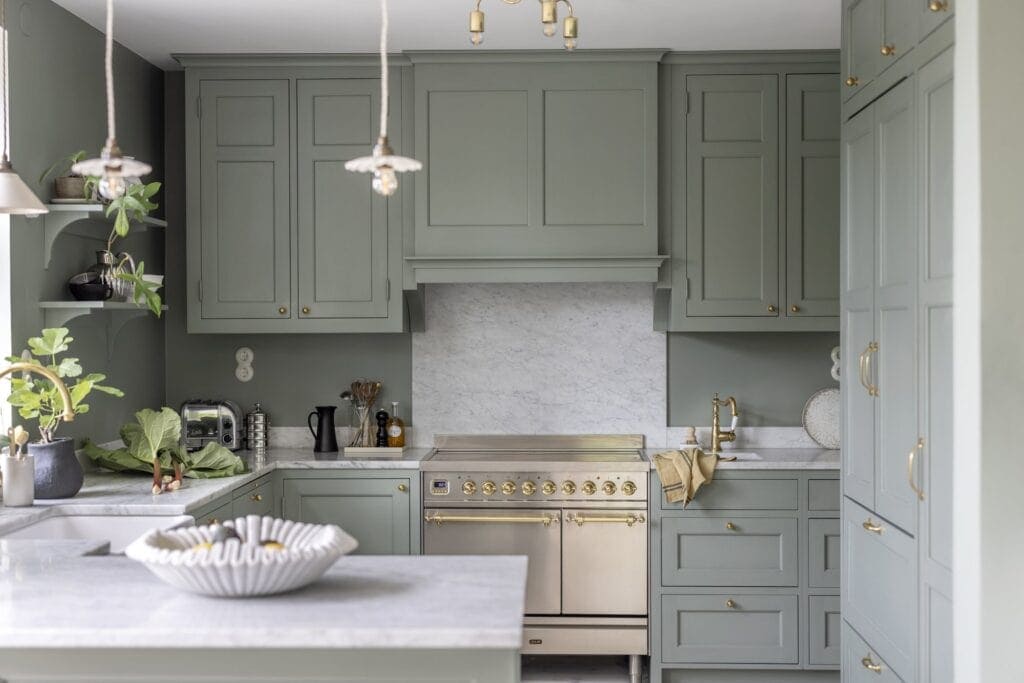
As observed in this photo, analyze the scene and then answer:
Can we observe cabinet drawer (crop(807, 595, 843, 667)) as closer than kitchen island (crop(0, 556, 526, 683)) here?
No

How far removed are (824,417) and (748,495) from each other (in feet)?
2.19

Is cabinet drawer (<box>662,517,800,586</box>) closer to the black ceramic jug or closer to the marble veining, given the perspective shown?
the marble veining

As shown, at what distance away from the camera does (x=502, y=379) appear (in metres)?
4.71

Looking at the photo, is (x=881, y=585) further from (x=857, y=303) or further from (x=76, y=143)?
(x=76, y=143)

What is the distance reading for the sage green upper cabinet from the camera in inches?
168

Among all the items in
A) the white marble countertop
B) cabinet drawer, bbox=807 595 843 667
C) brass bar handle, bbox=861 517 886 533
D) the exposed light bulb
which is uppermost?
the exposed light bulb

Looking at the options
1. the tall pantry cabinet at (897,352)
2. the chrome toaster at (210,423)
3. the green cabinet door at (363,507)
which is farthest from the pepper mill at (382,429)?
the tall pantry cabinet at (897,352)

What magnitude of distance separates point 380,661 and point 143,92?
326cm

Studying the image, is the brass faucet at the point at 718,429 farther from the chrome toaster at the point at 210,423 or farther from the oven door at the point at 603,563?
the chrome toaster at the point at 210,423

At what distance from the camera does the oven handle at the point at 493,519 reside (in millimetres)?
4145

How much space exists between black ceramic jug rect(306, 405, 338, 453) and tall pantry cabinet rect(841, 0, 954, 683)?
2.19 m

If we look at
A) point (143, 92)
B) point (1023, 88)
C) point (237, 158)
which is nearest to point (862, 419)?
point (1023, 88)

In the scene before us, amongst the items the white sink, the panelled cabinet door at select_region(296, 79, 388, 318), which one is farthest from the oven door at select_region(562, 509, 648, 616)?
the white sink

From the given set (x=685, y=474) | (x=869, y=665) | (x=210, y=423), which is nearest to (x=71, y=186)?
(x=210, y=423)
